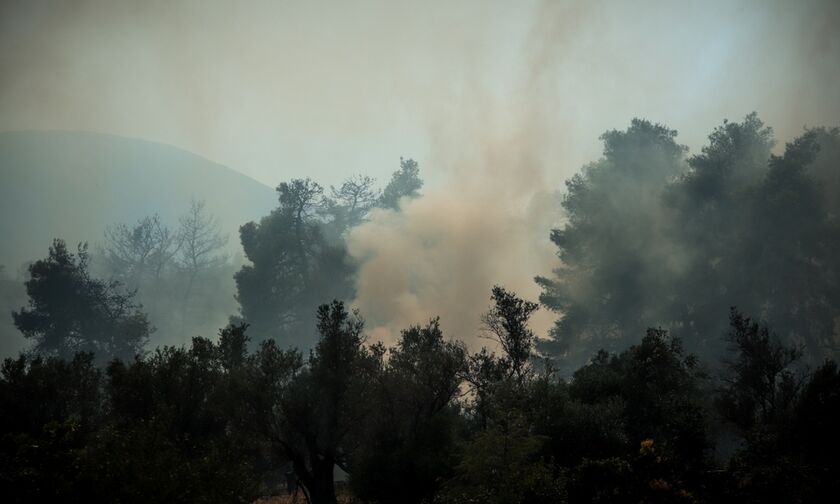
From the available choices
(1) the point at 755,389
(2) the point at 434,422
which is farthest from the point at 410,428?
(1) the point at 755,389

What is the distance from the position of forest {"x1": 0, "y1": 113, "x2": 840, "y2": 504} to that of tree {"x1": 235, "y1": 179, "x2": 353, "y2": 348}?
1.18 feet

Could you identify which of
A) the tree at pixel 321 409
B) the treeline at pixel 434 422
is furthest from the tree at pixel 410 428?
the tree at pixel 321 409

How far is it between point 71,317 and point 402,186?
199ft

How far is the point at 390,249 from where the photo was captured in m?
101

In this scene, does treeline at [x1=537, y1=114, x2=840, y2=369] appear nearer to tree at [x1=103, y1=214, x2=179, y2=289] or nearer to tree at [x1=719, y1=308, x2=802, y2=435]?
tree at [x1=719, y1=308, x2=802, y2=435]

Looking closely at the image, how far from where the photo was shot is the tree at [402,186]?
119 m

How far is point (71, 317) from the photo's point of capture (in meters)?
85.9

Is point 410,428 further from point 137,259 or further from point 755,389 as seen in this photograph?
point 137,259

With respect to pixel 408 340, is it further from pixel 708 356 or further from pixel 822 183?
pixel 822 183

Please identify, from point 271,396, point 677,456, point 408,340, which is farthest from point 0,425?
point 677,456

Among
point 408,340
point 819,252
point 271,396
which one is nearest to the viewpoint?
point 271,396

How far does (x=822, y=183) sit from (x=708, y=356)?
871 inches

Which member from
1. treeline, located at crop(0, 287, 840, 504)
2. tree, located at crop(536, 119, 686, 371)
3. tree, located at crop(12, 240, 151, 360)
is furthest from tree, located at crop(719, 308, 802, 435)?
tree, located at crop(12, 240, 151, 360)

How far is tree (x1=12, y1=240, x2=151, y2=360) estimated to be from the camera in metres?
84.2
